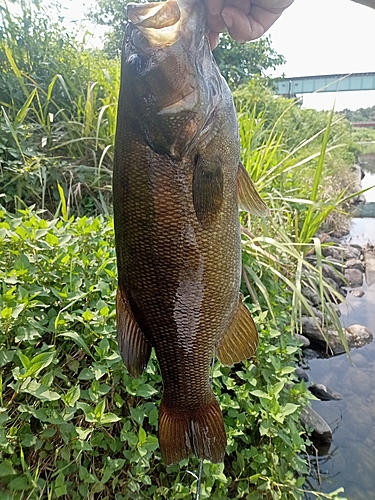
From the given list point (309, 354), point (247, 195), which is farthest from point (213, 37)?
point (309, 354)

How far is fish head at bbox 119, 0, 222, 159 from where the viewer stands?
1340 millimetres

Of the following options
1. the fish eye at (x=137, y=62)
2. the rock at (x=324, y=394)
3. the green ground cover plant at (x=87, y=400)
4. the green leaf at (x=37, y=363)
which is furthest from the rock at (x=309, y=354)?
the fish eye at (x=137, y=62)

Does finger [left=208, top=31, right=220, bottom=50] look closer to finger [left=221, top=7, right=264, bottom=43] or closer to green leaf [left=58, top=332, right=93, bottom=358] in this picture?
finger [left=221, top=7, right=264, bottom=43]

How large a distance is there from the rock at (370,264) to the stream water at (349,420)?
5.49 ft

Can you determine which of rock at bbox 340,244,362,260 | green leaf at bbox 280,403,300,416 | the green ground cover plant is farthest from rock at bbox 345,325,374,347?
green leaf at bbox 280,403,300,416

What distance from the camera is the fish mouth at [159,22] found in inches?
53.1

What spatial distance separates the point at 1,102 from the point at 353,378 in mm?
4730

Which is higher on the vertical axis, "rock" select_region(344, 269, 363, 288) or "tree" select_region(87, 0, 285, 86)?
"tree" select_region(87, 0, 285, 86)

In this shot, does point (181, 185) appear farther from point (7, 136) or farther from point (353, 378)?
point (353, 378)

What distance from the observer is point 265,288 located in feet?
10.2

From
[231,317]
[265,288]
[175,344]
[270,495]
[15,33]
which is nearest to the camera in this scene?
[175,344]

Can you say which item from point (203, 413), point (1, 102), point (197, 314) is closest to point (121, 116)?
point (197, 314)

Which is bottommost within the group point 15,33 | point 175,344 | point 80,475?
point 80,475

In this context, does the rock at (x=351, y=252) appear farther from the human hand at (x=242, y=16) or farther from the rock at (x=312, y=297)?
the human hand at (x=242, y=16)
